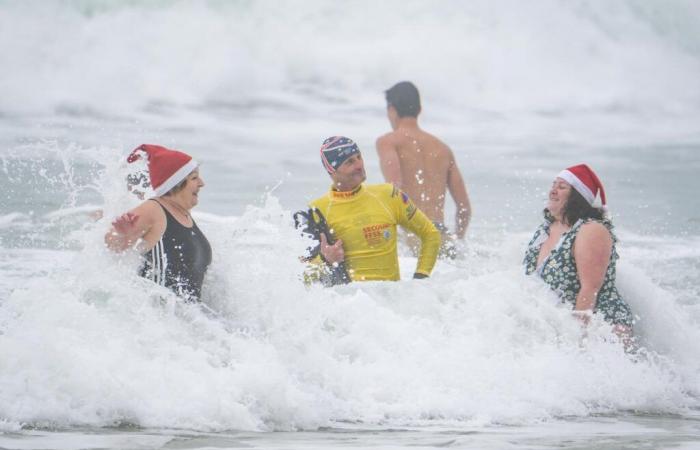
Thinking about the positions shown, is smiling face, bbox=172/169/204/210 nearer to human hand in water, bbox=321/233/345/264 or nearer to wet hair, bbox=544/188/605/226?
human hand in water, bbox=321/233/345/264

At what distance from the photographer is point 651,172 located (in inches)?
672

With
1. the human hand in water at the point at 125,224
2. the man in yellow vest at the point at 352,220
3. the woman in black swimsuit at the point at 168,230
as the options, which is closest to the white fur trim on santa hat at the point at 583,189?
the man in yellow vest at the point at 352,220

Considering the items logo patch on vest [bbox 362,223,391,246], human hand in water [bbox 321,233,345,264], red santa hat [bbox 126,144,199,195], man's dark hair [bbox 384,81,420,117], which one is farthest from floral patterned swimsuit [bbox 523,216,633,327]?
man's dark hair [bbox 384,81,420,117]

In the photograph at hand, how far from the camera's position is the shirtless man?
23.9ft

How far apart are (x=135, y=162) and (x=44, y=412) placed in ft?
4.67

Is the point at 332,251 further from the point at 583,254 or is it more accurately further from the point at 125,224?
the point at 125,224

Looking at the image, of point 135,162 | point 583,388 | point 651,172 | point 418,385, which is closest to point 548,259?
point 583,388

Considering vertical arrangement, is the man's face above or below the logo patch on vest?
above

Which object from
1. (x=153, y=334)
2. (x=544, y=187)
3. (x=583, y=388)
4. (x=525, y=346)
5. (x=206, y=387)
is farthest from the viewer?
(x=544, y=187)

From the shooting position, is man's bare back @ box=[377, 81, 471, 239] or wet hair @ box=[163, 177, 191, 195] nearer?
wet hair @ box=[163, 177, 191, 195]

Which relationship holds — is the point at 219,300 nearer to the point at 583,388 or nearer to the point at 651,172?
the point at 583,388

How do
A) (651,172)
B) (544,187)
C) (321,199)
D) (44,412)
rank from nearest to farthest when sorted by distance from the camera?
(44,412), (321,199), (651,172), (544,187)

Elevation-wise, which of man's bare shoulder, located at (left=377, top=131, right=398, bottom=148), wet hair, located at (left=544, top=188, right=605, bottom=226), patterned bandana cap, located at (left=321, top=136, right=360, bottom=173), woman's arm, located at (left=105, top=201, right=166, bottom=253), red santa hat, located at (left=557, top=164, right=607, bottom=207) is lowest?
woman's arm, located at (left=105, top=201, right=166, bottom=253)

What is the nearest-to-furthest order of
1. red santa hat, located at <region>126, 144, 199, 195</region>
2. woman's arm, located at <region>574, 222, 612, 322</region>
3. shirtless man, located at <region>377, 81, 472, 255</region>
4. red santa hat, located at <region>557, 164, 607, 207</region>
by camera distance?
1. red santa hat, located at <region>126, 144, 199, 195</region>
2. woman's arm, located at <region>574, 222, 612, 322</region>
3. red santa hat, located at <region>557, 164, 607, 207</region>
4. shirtless man, located at <region>377, 81, 472, 255</region>
